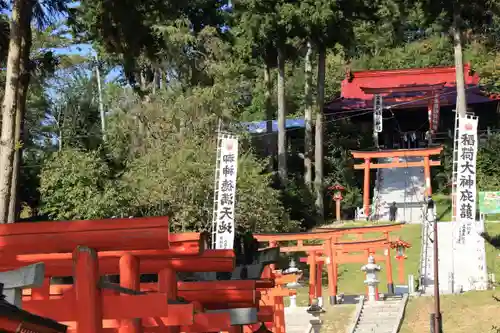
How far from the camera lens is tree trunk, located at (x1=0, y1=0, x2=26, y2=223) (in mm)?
11695

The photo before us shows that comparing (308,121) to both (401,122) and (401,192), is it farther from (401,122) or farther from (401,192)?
(401,122)

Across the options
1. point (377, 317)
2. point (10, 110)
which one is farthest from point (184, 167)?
point (10, 110)

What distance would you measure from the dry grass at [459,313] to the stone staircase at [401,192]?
1079 centimetres

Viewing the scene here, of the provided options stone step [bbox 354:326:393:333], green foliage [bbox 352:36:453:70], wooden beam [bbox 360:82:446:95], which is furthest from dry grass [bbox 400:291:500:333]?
green foliage [bbox 352:36:453:70]

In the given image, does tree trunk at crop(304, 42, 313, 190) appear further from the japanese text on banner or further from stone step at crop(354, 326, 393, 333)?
stone step at crop(354, 326, 393, 333)

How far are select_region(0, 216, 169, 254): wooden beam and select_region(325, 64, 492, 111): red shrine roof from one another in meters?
29.6

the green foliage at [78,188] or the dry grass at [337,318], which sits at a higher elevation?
the green foliage at [78,188]

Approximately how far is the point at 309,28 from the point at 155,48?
47.2ft

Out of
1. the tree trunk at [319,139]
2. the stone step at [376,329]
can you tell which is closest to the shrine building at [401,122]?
the tree trunk at [319,139]

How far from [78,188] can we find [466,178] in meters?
10.3

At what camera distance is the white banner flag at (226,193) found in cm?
2061

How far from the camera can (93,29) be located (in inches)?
555

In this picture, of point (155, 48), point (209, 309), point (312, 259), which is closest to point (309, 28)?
point (312, 259)

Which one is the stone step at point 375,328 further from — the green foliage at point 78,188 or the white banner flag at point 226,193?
the green foliage at point 78,188
